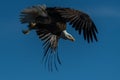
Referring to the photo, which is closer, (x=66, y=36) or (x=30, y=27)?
(x=30, y=27)

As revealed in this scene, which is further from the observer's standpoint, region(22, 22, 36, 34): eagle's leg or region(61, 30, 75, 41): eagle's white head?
region(61, 30, 75, 41): eagle's white head

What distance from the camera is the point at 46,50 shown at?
34344 mm

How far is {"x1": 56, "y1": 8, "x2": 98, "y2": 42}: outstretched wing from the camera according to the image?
1216 inches

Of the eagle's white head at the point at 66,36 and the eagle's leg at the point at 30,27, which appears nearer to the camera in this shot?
the eagle's leg at the point at 30,27

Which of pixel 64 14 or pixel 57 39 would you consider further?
pixel 57 39

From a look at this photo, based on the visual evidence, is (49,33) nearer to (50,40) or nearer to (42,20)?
(50,40)

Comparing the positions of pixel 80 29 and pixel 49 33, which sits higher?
pixel 49 33

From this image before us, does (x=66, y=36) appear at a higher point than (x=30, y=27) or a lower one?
lower

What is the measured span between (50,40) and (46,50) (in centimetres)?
56

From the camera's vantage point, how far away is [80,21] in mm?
31141

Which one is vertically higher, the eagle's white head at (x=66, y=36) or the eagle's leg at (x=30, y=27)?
the eagle's leg at (x=30, y=27)

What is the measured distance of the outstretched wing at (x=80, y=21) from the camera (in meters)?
30.9

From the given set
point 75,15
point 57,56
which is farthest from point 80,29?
point 57,56

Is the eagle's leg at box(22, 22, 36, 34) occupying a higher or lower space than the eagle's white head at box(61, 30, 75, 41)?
higher
